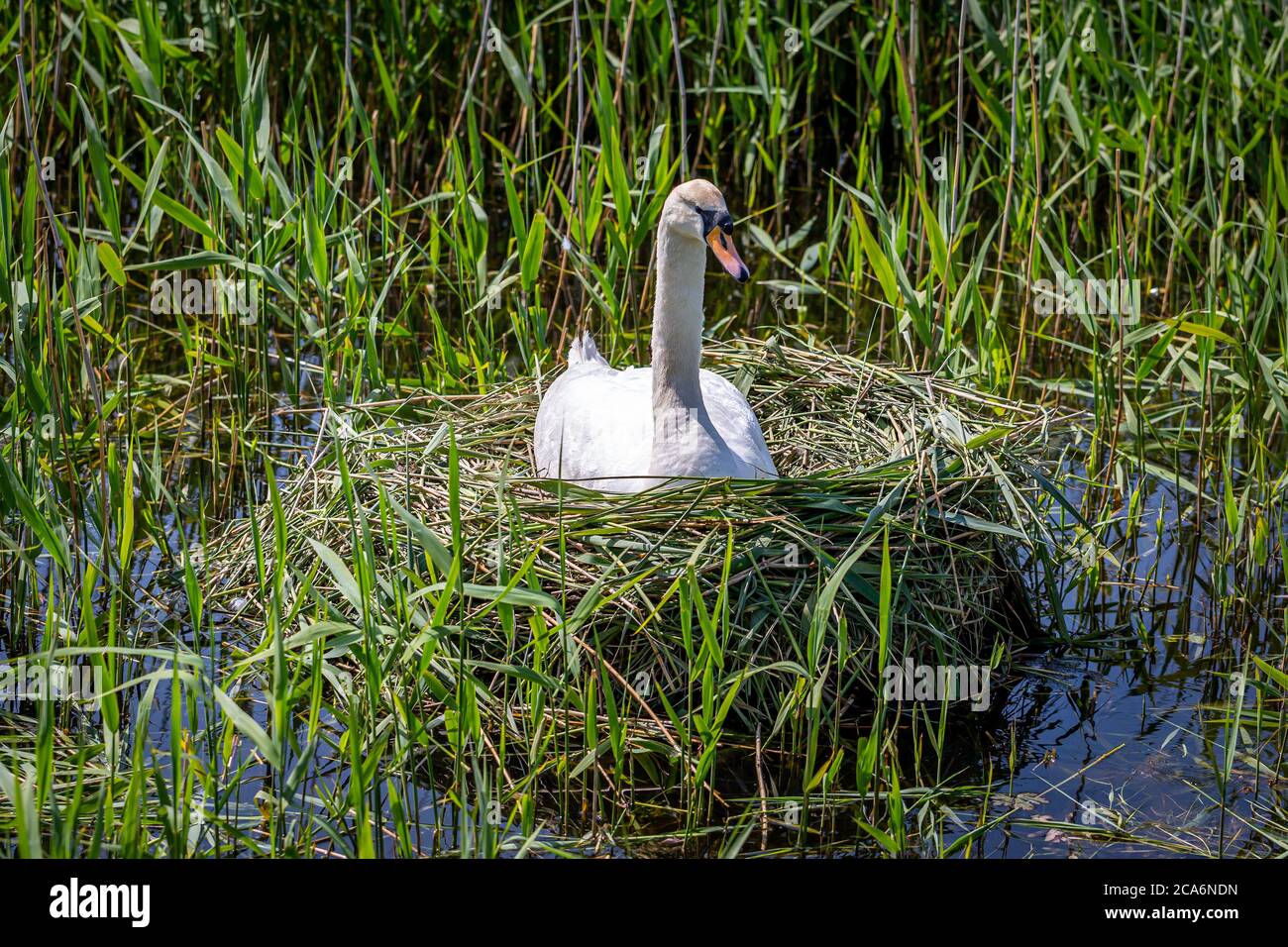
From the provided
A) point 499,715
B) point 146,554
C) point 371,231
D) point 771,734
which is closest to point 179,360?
point 371,231

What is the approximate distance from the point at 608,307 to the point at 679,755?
8.15ft

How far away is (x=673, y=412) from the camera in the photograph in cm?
493

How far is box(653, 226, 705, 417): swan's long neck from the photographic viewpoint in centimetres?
496

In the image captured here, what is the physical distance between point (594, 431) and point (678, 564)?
0.98m

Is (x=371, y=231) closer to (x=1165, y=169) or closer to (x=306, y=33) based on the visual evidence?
(x=306, y=33)

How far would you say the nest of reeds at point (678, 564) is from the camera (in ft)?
13.0

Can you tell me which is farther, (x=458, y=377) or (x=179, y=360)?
(x=179, y=360)

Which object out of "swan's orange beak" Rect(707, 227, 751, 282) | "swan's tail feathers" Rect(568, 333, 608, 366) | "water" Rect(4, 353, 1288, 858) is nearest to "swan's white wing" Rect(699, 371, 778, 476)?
"swan's tail feathers" Rect(568, 333, 608, 366)

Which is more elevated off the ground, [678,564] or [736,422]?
[736,422]

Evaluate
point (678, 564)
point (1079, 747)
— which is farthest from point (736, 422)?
point (1079, 747)

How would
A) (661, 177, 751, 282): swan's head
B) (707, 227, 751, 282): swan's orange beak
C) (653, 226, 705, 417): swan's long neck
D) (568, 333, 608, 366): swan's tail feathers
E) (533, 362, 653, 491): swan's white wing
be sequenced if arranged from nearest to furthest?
(707, 227, 751, 282): swan's orange beak, (661, 177, 751, 282): swan's head, (653, 226, 705, 417): swan's long neck, (533, 362, 653, 491): swan's white wing, (568, 333, 608, 366): swan's tail feathers

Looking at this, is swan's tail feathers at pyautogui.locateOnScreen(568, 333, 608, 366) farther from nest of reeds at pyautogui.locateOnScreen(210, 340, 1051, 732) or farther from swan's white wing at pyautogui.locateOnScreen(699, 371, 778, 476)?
nest of reeds at pyautogui.locateOnScreen(210, 340, 1051, 732)

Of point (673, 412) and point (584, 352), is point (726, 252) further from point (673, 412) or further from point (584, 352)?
point (584, 352)

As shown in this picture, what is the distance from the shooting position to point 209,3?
316 inches
